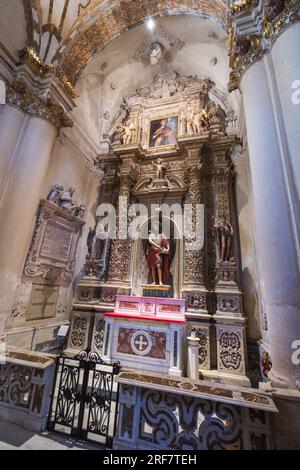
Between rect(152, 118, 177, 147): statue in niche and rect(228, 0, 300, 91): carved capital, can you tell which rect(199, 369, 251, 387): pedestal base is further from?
rect(152, 118, 177, 147): statue in niche

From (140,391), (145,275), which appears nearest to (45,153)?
(145,275)

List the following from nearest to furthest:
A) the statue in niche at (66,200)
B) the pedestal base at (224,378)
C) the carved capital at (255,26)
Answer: the carved capital at (255,26) → the pedestal base at (224,378) → the statue in niche at (66,200)

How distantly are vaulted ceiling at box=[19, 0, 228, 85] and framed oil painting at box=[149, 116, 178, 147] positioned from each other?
2.81 m

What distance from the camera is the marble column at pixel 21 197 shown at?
4402 mm

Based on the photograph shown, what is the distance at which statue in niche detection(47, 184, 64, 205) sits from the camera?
5.77 meters

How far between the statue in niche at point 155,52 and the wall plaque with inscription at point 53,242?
20.8ft

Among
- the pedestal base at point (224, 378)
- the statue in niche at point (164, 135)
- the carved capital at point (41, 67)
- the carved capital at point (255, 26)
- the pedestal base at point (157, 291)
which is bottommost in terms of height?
the pedestal base at point (224, 378)

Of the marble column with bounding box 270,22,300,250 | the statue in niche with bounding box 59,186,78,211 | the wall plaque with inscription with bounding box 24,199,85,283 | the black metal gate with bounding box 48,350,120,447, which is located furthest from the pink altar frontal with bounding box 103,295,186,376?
the marble column with bounding box 270,22,300,250

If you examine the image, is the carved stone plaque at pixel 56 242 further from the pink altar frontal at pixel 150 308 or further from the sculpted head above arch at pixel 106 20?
the sculpted head above arch at pixel 106 20

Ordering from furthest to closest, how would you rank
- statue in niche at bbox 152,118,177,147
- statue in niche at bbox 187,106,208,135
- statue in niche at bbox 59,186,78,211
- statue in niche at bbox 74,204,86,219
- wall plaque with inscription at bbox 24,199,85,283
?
statue in niche at bbox 152,118,177,147 < statue in niche at bbox 187,106,208,135 < statue in niche at bbox 74,204,86,219 < statue in niche at bbox 59,186,78,211 < wall plaque with inscription at bbox 24,199,85,283

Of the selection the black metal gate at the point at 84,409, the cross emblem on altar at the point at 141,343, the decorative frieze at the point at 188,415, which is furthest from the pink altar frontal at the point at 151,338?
the decorative frieze at the point at 188,415

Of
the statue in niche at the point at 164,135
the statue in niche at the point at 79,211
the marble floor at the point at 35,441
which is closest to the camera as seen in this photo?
the marble floor at the point at 35,441

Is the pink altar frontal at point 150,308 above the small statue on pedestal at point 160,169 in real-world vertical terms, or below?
below

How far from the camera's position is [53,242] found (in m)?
5.88
